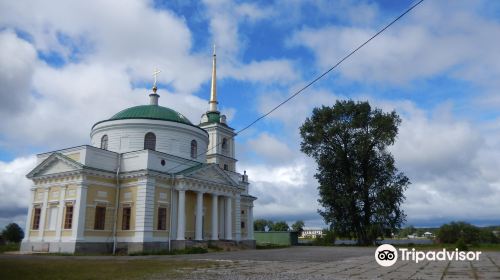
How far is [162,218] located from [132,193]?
2.82 metres

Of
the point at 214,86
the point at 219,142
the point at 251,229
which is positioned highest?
the point at 214,86

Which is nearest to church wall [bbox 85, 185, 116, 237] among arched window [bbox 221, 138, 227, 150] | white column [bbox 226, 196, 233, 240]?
white column [bbox 226, 196, 233, 240]

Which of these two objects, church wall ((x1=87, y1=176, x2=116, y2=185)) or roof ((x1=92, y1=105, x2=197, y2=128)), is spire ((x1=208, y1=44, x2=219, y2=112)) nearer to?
roof ((x1=92, y1=105, x2=197, y2=128))

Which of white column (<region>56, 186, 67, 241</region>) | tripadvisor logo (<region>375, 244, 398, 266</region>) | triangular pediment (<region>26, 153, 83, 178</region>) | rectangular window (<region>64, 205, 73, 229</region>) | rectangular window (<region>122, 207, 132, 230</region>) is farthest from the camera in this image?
rectangular window (<region>122, 207, 132, 230</region>)

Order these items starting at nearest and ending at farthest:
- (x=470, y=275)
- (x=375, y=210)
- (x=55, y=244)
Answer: (x=470, y=275), (x=55, y=244), (x=375, y=210)

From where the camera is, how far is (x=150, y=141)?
33406mm

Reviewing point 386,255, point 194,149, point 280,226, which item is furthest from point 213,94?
point 280,226

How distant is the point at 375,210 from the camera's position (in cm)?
3666

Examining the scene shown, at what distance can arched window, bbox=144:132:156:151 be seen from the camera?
1308 inches

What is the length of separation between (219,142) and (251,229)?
10230mm

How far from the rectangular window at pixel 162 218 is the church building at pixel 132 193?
70mm

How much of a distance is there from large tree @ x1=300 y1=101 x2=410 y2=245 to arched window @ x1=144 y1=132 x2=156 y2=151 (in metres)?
15.9

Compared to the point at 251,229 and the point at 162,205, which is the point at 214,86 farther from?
the point at 162,205

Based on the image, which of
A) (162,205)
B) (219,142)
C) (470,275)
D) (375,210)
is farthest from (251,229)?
(470,275)
